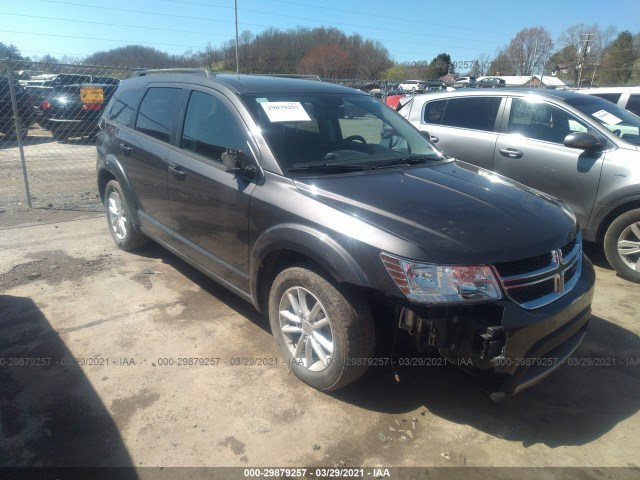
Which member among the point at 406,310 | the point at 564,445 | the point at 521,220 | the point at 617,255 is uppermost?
the point at 521,220

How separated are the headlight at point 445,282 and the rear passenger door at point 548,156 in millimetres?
3162

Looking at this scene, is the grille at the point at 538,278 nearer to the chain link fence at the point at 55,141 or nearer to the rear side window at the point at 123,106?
the rear side window at the point at 123,106

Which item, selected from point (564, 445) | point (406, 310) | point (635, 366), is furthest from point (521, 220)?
point (635, 366)

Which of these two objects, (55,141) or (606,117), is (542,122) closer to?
(606,117)

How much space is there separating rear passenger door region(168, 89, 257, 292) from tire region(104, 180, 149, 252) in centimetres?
123

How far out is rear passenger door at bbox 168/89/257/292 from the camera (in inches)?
126

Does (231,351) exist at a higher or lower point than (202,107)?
lower

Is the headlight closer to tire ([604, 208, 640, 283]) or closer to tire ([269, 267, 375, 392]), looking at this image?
tire ([269, 267, 375, 392])

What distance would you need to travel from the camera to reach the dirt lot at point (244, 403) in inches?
96.1

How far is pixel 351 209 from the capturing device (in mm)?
2586

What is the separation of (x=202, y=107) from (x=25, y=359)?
2.23 meters

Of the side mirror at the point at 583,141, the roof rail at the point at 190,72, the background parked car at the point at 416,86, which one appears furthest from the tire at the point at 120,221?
the background parked car at the point at 416,86

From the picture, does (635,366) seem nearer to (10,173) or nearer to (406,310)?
(406,310)

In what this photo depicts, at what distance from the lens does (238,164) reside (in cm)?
307
